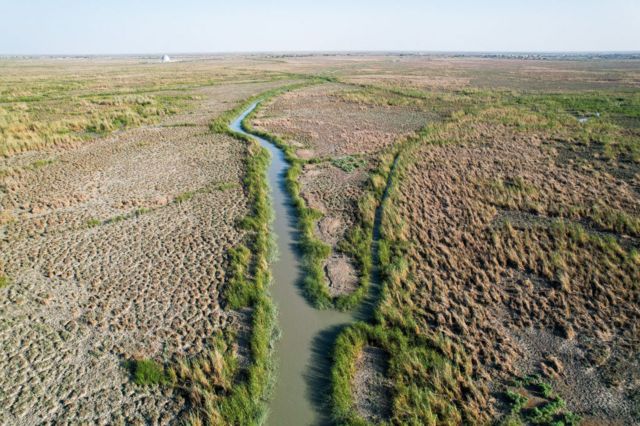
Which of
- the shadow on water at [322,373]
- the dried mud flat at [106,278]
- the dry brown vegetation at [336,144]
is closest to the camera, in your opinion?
the shadow on water at [322,373]

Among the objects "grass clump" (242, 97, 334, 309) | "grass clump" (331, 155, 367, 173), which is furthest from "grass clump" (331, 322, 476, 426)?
"grass clump" (331, 155, 367, 173)

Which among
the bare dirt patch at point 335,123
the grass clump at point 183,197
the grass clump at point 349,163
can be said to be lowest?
the grass clump at point 183,197

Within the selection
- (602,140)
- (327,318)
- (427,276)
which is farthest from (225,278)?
(602,140)

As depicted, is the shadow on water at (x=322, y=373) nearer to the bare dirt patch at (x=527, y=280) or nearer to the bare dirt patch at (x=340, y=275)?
the bare dirt patch at (x=340, y=275)

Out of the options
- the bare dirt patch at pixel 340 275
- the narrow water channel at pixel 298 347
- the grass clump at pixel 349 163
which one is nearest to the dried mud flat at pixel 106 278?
the narrow water channel at pixel 298 347

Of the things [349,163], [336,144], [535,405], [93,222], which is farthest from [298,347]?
[336,144]

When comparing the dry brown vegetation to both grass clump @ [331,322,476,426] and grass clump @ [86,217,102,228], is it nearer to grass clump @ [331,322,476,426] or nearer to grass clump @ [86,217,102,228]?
grass clump @ [331,322,476,426]

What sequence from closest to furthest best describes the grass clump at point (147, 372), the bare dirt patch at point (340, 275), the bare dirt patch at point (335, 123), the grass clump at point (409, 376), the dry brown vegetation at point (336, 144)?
1. the grass clump at point (409, 376)
2. the grass clump at point (147, 372)
3. the bare dirt patch at point (340, 275)
4. the dry brown vegetation at point (336, 144)
5. the bare dirt patch at point (335, 123)
